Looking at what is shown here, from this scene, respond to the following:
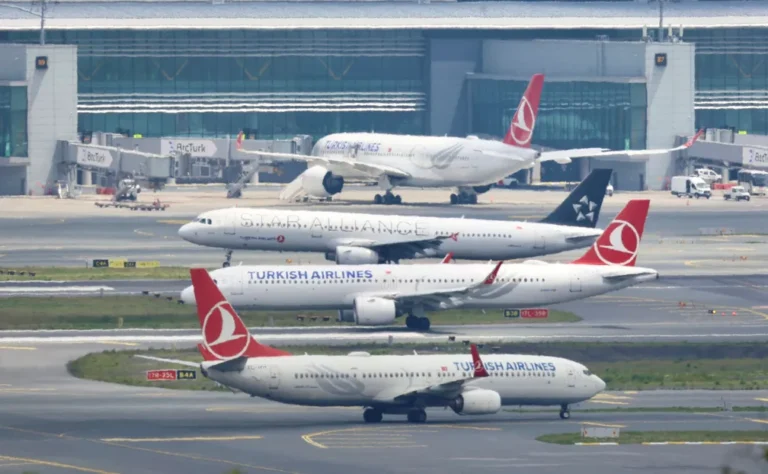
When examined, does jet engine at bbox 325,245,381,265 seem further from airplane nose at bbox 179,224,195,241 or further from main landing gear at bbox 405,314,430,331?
main landing gear at bbox 405,314,430,331

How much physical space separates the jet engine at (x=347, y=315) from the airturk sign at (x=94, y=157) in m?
83.1

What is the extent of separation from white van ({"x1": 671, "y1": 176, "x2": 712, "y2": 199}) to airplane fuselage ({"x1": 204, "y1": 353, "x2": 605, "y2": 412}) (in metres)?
109

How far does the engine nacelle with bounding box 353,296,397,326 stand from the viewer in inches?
3725

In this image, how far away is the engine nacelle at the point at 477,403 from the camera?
71375 mm

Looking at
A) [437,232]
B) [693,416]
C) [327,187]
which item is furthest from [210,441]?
[327,187]

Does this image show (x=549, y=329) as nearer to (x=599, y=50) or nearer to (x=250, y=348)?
(x=250, y=348)

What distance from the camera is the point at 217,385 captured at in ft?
267

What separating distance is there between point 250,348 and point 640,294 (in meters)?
45.3

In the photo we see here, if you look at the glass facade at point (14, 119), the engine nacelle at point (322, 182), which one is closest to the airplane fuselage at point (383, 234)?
the engine nacelle at point (322, 182)

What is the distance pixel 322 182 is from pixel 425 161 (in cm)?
952

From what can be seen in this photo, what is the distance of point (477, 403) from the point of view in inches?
2810

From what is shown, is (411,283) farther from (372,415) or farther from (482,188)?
(482,188)

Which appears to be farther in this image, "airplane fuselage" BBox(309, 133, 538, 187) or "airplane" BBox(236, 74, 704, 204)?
"airplane" BBox(236, 74, 704, 204)

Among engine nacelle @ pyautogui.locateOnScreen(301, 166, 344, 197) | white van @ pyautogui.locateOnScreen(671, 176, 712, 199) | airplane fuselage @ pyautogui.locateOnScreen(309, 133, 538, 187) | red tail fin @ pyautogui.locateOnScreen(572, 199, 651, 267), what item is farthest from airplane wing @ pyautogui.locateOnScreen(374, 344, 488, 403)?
white van @ pyautogui.locateOnScreen(671, 176, 712, 199)
